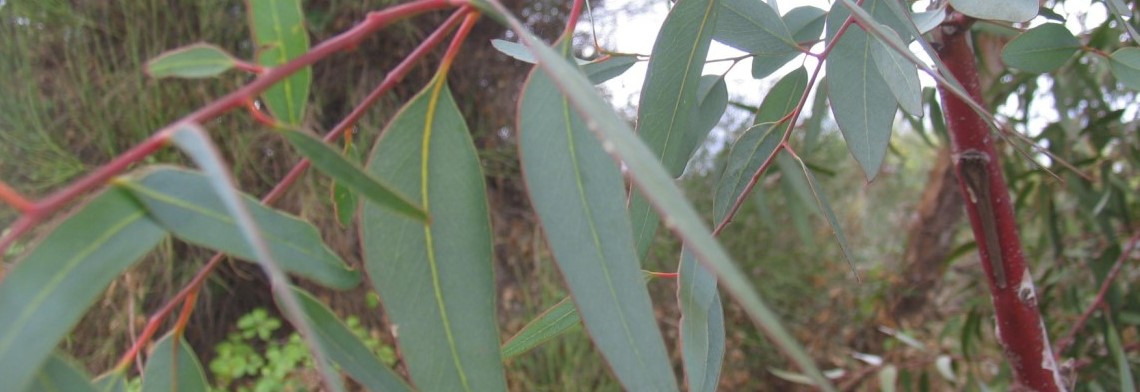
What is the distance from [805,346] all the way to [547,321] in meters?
1.34

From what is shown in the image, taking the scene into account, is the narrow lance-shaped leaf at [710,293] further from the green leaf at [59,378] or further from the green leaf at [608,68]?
the green leaf at [59,378]

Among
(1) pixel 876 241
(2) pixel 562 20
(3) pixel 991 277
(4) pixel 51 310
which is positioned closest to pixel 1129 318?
(3) pixel 991 277

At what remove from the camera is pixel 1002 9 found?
34 cm

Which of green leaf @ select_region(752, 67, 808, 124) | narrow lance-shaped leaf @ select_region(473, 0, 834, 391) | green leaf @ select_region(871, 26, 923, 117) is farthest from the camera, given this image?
green leaf @ select_region(752, 67, 808, 124)

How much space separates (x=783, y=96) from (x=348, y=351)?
286 mm

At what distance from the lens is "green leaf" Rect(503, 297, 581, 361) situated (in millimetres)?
366

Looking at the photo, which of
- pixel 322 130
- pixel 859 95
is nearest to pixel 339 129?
pixel 859 95

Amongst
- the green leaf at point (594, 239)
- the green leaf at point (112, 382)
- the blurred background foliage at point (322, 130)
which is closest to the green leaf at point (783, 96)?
the green leaf at point (594, 239)

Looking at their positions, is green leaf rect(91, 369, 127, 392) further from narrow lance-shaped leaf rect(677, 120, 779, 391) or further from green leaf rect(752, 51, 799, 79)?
green leaf rect(752, 51, 799, 79)

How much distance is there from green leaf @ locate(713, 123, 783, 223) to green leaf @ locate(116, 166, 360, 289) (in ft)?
0.74

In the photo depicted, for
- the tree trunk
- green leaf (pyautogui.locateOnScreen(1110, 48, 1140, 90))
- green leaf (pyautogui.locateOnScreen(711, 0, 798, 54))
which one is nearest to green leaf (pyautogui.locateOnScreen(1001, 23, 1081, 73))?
green leaf (pyautogui.locateOnScreen(1110, 48, 1140, 90))

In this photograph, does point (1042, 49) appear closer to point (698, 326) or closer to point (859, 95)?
point (859, 95)

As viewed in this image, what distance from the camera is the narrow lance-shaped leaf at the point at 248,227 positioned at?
15 cm

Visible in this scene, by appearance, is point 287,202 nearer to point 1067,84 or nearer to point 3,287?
point 1067,84
